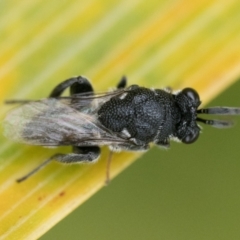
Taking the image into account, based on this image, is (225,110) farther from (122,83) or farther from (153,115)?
(122,83)

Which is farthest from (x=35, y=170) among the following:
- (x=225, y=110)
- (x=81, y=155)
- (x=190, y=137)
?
(x=225, y=110)

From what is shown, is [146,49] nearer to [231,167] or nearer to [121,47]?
[121,47]

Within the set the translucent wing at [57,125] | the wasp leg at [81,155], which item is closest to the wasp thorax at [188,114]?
the translucent wing at [57,125]

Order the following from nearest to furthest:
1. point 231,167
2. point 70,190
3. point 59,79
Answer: point 70,190 → point 59,79 → point 231,167

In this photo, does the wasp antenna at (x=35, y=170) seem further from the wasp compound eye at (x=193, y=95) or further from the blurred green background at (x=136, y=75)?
the wasp compound eye at (x=193, y=95)

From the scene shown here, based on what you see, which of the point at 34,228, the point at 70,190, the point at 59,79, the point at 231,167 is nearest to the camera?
the point at 34,228

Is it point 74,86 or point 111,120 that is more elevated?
point 74,86

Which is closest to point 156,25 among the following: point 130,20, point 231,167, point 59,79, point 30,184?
point 130,20
